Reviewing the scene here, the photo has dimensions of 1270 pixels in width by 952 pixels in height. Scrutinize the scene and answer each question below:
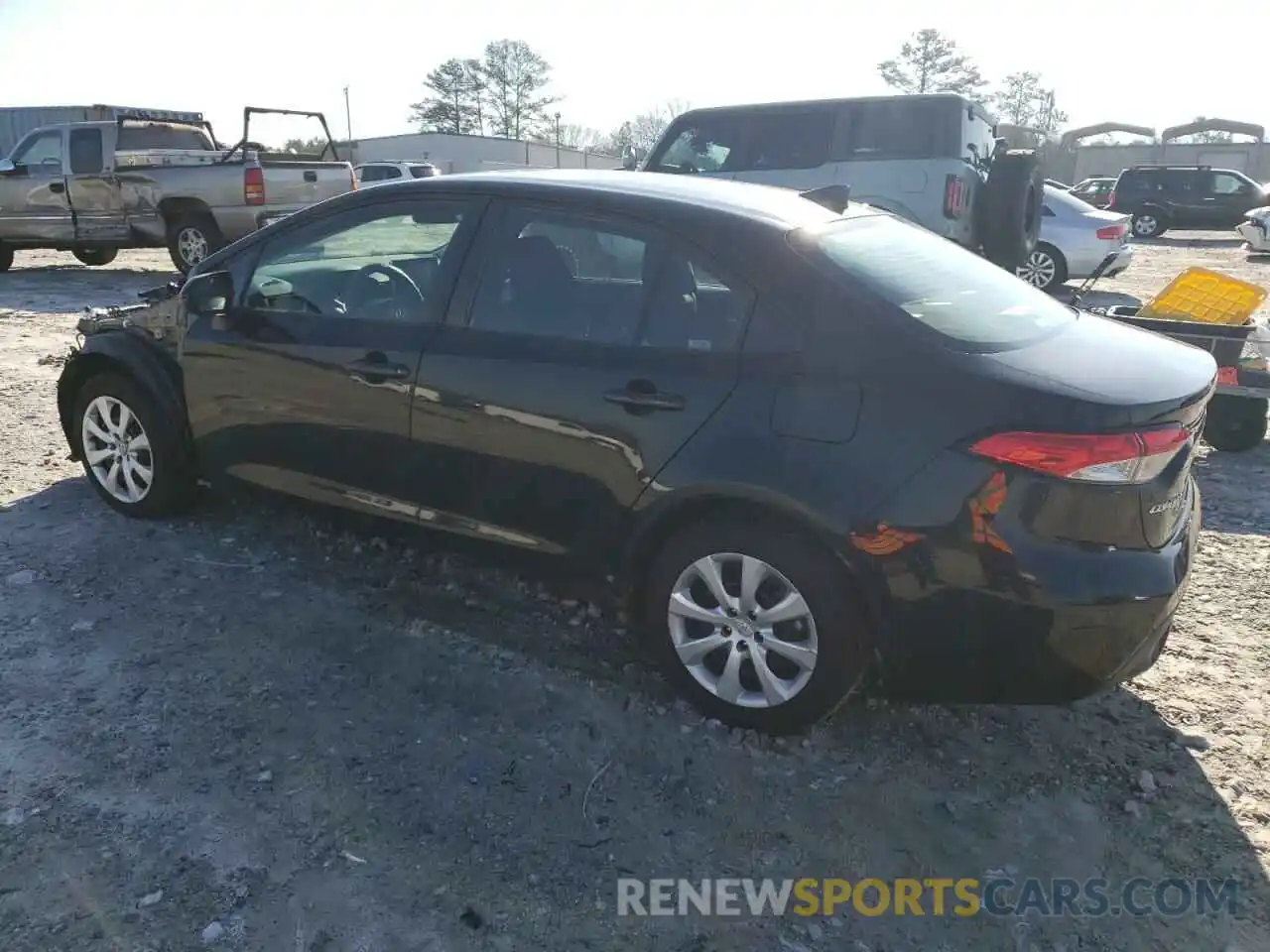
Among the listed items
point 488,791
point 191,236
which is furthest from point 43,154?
point 488,791

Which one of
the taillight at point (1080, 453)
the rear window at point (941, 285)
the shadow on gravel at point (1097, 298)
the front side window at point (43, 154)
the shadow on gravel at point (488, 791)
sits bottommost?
the shadow on gravel at point (488, 791)

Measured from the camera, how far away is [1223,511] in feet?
16.6

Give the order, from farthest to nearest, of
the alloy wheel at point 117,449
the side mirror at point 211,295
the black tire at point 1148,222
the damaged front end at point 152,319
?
the black tire at point 1148,222 → the alloy wheel at point 117,449 → the damaged front end at point 152,319 → the side mirror at point 211,295

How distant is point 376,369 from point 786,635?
1.75 metres

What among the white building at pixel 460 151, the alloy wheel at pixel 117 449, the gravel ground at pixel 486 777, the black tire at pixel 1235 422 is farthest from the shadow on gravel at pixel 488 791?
the white building at pixel 460 151

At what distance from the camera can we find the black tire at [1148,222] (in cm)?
2542

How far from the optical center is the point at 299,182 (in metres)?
12.7

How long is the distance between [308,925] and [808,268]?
2188 millimetres

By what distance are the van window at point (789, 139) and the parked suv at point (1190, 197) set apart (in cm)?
1984

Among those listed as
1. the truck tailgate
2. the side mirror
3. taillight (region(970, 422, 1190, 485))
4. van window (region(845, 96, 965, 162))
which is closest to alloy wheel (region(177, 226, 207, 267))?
the truck tailgate

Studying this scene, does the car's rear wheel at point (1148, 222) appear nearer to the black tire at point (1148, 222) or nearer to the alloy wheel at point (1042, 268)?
the black tire at point (1148, 222)

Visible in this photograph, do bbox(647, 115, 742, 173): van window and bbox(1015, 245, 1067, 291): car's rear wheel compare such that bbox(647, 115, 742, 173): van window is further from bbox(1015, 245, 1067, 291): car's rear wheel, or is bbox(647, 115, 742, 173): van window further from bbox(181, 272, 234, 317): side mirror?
bbox(181, 272, 234, 317): side mirror

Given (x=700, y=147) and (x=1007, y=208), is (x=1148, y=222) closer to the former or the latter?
(x=1007, y=208)

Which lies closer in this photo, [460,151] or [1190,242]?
[1190,242]
